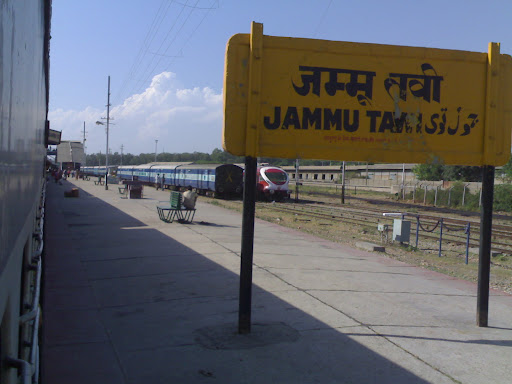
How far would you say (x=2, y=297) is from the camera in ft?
4.75

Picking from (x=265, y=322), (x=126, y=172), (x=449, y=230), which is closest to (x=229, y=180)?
(x=449, y=230)

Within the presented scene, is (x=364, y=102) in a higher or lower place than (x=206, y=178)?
higher

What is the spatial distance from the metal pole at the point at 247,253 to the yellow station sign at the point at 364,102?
24 centimetres

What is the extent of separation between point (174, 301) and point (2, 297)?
5.06 meters

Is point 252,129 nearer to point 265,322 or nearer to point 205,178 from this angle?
point 265,322

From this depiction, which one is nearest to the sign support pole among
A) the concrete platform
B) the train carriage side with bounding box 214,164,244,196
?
the concrete platform

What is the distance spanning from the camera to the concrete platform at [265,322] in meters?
4.22

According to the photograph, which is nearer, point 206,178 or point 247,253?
point 247,253

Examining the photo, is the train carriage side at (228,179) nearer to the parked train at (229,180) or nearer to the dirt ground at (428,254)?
the parked train at (229,180)

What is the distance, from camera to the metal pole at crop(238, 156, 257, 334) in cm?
505

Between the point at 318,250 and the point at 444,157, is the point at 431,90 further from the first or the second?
the point at 318,250

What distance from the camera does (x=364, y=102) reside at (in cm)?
547

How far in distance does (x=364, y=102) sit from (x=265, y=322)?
2.67 metres

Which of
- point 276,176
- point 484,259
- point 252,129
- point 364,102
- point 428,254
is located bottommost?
point 428,254
